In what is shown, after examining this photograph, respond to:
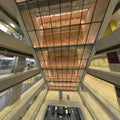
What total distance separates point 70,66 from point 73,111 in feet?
39.9

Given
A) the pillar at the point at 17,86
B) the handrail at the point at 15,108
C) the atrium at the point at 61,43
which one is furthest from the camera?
the pillar at the point at 17,86

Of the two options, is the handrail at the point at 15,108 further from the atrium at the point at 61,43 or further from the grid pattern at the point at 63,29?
the grid pattern at the point at 63,29

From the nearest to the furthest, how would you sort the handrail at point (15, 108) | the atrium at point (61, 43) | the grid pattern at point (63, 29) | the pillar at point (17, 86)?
the atrium at point (61, 43), the grid pattern at point (63, 29), the handrail at point (15, 108), the pillar at point (17, 86)

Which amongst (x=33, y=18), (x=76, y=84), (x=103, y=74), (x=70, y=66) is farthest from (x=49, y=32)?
(x=76, y=84)

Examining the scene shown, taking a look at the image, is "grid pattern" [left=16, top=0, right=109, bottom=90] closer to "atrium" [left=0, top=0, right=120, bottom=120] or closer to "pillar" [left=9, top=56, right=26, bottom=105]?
"atrium" [left=0, top=0, right=120, bottom=120]

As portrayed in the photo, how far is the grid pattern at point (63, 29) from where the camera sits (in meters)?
7.39

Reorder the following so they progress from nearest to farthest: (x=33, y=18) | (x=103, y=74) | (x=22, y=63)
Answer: (x=103, y=74), (x=33, y=18), (x=22, y=63)

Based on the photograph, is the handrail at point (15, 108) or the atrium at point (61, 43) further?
the handrail at point (15, 108)

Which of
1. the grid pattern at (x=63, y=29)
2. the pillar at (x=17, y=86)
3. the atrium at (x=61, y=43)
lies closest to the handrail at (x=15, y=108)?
the atrium at (x=61, y=43)

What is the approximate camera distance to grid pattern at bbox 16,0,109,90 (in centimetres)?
739

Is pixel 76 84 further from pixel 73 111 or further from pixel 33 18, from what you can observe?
pixel 33 18

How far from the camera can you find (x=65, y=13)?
800 cm

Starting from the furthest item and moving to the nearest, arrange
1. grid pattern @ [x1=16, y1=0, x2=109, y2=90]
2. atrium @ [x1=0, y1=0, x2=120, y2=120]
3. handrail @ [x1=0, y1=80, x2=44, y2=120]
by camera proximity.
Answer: handrail @ [x1=0, y1=80, x2=44, y2=120] < grid pattern @ [x1=16, y1=0, x2=109, y2=90] < atrium @ [x1=0, y1=0, x2=120, y2=120]

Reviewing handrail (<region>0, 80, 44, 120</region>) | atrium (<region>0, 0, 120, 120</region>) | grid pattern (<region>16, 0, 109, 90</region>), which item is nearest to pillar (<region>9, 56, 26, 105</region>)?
atrium (<region>0, 0, 120, 120</region>)
